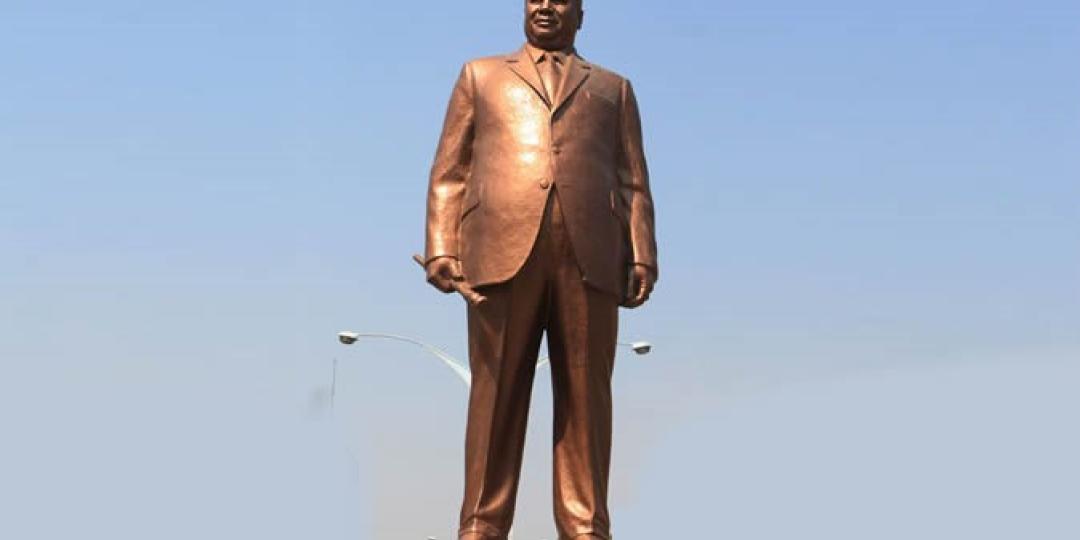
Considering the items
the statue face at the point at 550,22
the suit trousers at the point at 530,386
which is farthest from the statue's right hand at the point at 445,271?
the statue face at the point at 550,22

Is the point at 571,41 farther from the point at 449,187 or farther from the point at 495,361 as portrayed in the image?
the point at 495,361

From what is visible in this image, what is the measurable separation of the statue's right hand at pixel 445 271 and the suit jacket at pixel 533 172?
32mm

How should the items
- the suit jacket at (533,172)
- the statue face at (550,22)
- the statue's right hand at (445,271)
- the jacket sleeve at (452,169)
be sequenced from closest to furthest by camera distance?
Answer: the suit jacket at (533,172) → the statue's right hand at (445,271) → the jacket sleeve at (452,169) → the statue face at (550,22)

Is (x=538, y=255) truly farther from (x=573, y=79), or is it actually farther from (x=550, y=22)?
(x=550, y=22)

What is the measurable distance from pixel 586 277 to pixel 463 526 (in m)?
1.46

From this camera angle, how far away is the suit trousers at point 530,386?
874 centimetres

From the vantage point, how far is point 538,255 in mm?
8695

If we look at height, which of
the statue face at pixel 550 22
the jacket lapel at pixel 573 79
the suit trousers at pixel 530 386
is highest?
the statue face at pixel 550 22

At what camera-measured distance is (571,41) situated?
365 inches

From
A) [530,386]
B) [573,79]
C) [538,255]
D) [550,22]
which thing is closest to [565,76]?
[573,79]

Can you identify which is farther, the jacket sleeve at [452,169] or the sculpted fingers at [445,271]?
the jacket sleeve at [452,169]

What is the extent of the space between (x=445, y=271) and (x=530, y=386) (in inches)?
30.8

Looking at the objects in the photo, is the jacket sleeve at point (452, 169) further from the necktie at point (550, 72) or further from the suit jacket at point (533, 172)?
the necktie at point (550, 72)

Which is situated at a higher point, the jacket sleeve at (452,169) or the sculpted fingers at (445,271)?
the jacket sleeve at (452,169)
